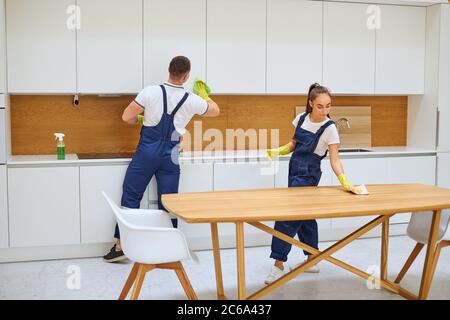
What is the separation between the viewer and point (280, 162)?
510cm

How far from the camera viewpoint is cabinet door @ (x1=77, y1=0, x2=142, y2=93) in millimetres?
4742

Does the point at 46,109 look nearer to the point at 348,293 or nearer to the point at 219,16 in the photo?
the point at 219,16

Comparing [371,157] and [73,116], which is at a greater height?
[73,116]

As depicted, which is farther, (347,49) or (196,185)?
(347,49)

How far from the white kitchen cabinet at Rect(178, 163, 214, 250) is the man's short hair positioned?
81cm

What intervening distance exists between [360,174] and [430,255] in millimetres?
1789

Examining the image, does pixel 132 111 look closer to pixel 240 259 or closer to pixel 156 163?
pixel 156 163

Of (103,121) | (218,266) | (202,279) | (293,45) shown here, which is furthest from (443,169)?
(103,121)

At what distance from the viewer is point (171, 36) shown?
4.94 meters

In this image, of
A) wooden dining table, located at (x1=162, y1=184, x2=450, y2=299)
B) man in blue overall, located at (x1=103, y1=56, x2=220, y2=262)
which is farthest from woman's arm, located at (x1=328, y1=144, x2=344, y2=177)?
man in blue overall, located at (x1=103, y1=56, x2=220, y2=262)

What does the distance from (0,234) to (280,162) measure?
2.31m

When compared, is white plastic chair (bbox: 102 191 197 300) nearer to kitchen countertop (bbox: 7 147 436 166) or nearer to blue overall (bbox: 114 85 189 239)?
blue overall (bbox: 114 85 189 239)
